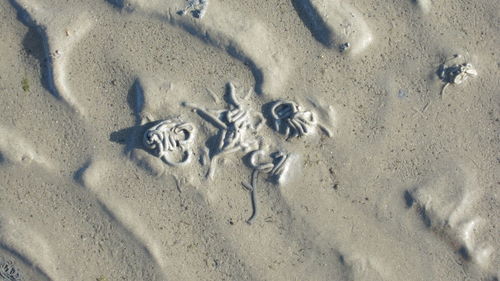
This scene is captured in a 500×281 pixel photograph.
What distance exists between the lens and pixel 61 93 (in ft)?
12.1

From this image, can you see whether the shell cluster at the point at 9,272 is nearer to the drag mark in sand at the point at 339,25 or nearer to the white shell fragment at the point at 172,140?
the white shell fragment at the point at 172,140

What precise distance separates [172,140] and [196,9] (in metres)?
1.03

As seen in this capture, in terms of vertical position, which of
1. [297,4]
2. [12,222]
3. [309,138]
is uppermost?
[297,4]

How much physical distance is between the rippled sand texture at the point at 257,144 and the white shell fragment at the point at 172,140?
68 mm

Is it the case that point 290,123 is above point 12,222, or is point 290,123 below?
above

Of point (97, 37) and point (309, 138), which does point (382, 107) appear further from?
point (97, 37)

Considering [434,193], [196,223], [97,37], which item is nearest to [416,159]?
[434,193]

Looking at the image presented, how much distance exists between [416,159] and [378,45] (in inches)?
36.4

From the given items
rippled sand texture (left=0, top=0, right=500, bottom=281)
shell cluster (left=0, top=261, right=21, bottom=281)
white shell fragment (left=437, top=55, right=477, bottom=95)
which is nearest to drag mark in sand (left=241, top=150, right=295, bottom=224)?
rippled sand texture (left=0, top=0, right=500, bottom=281)

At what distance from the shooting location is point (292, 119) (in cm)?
360

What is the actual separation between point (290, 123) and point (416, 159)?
1.01 meters

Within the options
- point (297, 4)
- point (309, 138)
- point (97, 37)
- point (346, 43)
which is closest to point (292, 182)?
point (309, 138)

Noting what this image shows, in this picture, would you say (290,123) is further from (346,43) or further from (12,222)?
(12,222)

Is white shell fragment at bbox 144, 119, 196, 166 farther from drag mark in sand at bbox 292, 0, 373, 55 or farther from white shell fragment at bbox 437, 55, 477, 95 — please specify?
white shell fragment at bbox 437, 55, 477, 95
